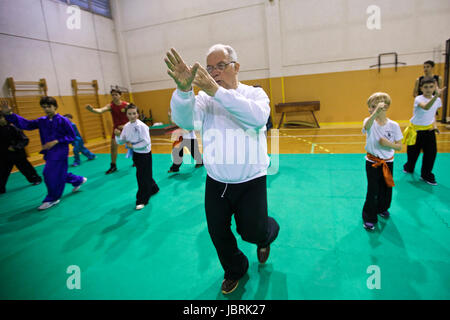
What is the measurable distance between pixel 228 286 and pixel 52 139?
386 cm

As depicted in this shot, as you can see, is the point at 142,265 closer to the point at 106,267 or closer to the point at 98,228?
the point at 106,267

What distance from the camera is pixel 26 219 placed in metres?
4.00

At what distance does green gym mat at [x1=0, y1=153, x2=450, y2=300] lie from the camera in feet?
7.21

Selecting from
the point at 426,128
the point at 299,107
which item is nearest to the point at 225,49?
the point at 426,128

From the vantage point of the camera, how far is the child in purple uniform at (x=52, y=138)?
13.6 feet

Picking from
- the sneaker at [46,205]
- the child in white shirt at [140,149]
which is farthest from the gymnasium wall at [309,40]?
the sneaker at [46,205]

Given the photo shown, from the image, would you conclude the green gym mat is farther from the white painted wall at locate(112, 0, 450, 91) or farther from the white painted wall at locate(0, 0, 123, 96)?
the white painted wall at locate(112, 0, 450, 91)

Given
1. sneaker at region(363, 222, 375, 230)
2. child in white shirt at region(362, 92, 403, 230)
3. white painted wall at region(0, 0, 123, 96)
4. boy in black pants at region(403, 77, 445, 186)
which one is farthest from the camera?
white painted wall at region(0, 0, 123, 96)

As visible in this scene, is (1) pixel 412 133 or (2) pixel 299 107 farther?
(2) pixel 299 107

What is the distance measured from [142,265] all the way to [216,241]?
3.61 feet

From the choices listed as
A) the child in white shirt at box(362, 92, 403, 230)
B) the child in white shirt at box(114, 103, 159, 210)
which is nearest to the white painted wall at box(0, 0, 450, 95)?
the child in white shirt at box(114, 103, 159, 210)

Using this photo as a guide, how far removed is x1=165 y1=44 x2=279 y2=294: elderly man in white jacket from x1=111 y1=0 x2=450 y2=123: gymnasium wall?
9.47 metres

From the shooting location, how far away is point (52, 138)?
13.8ft

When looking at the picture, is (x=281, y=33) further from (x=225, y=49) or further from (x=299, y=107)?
(x=225, y=49)
